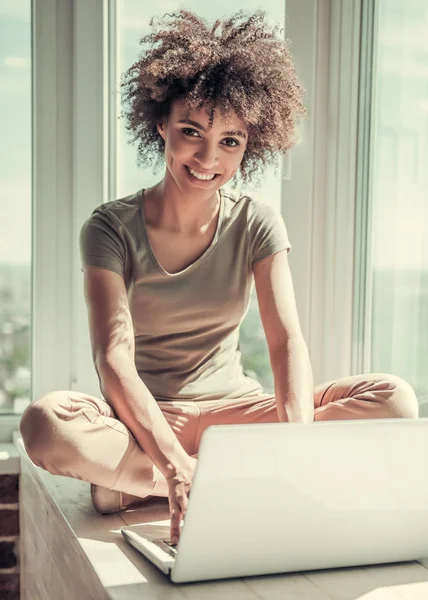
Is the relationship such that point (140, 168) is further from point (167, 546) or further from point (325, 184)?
point (167, 546)

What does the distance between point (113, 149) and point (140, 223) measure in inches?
26.1

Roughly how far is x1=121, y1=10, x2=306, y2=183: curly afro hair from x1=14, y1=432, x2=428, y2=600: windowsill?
856 millimetres

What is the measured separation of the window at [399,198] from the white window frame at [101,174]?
12cm

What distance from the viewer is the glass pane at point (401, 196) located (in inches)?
72.4

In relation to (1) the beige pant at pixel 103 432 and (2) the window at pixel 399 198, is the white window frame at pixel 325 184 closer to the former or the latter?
(2) the window at pixel 399 198

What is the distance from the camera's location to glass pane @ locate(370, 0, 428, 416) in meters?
1.84

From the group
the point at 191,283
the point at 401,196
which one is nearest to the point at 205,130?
the point at 191,283

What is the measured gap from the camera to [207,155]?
1.81 metres

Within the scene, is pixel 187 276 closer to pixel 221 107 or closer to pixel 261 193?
pixel 221 107

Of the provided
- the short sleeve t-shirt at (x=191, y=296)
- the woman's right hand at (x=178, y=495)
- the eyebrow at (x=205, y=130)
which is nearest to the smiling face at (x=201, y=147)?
the eyebrow at (x=205, y=130)

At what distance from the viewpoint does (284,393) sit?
1784 mm

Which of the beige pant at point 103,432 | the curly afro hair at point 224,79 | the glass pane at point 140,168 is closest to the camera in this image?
the beige pant at point 103,432

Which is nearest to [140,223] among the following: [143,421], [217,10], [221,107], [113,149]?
[221,107]

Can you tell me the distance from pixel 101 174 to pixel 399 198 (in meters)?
0.92
